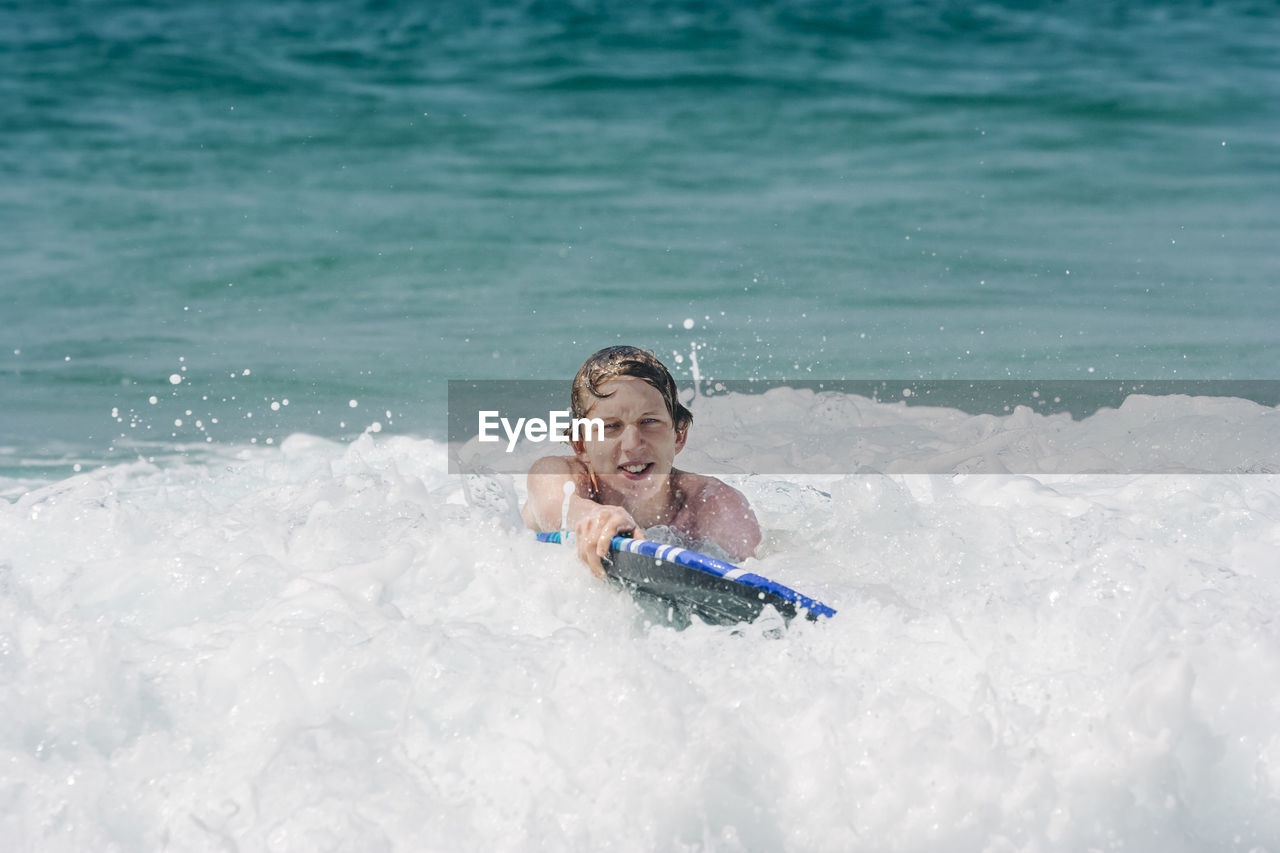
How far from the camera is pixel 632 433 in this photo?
3.40m

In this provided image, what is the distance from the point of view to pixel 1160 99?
14312 mm

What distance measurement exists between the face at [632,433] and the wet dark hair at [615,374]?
0.07ft

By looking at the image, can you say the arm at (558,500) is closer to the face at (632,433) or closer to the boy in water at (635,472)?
the boy in water at (635,472)

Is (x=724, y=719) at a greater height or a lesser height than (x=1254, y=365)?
greater

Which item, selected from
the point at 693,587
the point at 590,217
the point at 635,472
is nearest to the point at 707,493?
the point at 635,472

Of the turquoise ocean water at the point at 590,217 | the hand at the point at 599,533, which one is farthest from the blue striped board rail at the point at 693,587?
the turquoise ocean water at the point at 590,217

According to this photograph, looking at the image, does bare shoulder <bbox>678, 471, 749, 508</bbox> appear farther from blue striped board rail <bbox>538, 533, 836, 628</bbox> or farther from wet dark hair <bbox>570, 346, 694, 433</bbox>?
Answer: blue striped board rail <bbox>538, 533, 836, 628</bbox>

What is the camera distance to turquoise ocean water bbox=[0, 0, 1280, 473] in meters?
8.41

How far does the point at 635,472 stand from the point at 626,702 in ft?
3.51

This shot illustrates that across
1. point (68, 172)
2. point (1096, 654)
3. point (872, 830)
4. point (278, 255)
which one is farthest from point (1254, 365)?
point (68, 172)

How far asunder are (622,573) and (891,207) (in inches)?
379

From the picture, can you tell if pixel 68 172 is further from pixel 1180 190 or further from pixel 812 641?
pixel 812 641

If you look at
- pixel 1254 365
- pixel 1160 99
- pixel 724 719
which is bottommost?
pixel 1254 365

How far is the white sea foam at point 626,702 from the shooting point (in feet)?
7.61
